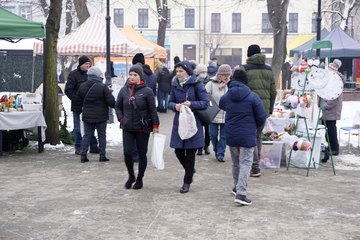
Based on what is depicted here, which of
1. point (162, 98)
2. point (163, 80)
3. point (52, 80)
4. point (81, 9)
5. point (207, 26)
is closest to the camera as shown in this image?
point (52, 80)

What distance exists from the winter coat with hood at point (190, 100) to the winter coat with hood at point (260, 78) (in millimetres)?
1443

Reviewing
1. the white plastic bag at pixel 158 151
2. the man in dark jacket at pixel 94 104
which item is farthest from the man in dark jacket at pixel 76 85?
the white plastic bag at pixel 158 151

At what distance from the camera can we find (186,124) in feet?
24.6

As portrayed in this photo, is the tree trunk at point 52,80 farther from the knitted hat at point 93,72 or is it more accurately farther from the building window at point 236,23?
the building window at point 236,23

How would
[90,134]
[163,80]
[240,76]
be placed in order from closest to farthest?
[240,76] < [90,134] < [163,80]

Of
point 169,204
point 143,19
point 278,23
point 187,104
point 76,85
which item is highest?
point 143,19

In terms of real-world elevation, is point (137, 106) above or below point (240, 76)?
below

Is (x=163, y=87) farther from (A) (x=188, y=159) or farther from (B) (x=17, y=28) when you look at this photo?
(A) (x=188, y=159)

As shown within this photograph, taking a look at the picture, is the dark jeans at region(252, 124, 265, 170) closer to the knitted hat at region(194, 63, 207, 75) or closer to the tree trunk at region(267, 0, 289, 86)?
the knitted hat at region(194, 63, 207, 75)

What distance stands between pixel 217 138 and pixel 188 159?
2.81 meters

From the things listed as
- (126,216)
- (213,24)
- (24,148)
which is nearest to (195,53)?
(213,24)

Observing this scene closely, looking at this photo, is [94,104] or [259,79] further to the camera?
[94,104]

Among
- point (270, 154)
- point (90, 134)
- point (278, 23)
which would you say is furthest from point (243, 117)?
point (278, 23)

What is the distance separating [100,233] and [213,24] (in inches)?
2233
